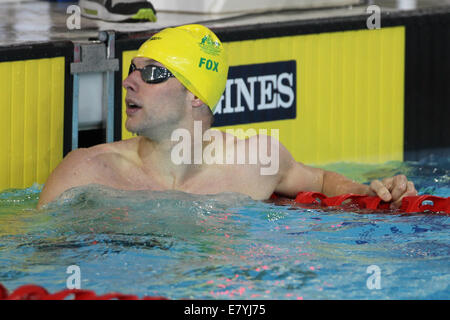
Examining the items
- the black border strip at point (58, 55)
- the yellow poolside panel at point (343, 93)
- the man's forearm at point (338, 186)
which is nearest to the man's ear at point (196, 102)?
the man's forearm at point (338, 186)

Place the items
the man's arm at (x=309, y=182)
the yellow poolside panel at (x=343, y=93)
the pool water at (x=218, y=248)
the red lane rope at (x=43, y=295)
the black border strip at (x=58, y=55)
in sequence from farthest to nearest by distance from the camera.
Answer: the yellow poolside panel at (x=343, y=93) → the black border strip at (x=58, y=55) → the man's arm at (x=309, y=182) → the pool water at (x=218, y=248) → the red lane rope at (x=43, y=295)

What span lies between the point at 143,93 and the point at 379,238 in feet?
3.02

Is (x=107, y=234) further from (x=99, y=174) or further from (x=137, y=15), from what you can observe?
(x=137, y=15)

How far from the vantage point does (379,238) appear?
3607mm

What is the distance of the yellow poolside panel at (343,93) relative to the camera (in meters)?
5.23

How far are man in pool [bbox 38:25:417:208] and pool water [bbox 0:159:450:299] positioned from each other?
57 millimetres

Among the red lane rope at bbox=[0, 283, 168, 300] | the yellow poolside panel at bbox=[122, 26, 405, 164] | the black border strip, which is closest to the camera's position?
the red lane rope at bbox=[0, 283, 168, 300]

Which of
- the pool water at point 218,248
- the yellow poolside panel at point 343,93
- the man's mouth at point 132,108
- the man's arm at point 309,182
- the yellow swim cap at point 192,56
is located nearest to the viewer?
the pool water at point 218,248

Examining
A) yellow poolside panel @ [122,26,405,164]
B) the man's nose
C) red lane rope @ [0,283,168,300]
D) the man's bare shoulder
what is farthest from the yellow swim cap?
red lane rope @ [0,283,168,300]

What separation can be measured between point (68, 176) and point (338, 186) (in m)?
1.02

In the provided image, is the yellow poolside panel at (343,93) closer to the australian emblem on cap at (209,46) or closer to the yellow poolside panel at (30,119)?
the yellow poolside panel at (30,119)

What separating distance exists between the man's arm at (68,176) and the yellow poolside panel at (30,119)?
67 cm

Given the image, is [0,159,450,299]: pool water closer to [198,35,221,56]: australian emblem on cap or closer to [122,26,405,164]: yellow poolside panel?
[198,35,221,56]: australian emblem on cap

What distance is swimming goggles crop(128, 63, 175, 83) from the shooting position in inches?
148
